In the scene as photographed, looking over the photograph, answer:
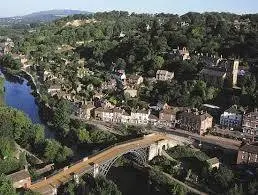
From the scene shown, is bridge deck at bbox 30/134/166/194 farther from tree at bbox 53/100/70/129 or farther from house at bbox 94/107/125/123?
tree at bbox 53/100/70/129

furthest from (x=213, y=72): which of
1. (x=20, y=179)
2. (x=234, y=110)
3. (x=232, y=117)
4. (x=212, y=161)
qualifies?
(x=20, y=179)

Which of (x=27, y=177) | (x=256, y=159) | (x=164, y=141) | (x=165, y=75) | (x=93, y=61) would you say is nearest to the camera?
(x=27, y=177)

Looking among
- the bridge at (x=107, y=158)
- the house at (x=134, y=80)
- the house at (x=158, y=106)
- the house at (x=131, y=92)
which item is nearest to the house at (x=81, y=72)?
the house at (x=134, y=80)

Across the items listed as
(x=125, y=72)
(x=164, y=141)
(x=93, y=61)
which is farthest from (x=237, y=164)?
(x=93, y=61)

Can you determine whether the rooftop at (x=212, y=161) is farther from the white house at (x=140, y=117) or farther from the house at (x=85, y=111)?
the house at (x=85, y=111)

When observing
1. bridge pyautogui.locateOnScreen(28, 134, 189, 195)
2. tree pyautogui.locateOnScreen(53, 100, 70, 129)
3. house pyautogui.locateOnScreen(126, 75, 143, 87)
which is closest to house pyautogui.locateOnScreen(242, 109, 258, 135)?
bridge pyautogui.locateOnScreen(28, 134, 189, 195)

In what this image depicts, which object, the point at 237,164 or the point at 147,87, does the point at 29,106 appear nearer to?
the point at 147,87
